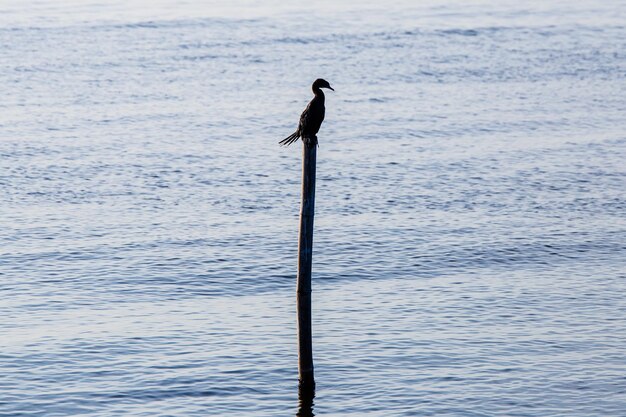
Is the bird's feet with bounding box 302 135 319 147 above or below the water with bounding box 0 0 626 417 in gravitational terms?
above

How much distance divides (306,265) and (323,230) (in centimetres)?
2014

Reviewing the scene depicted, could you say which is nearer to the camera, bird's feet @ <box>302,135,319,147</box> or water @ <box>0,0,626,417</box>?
bird's feet @ <box>302,135,319,147</box>

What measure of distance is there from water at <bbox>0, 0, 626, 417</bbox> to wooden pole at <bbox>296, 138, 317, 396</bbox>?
897mm

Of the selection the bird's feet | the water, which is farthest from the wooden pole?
the water

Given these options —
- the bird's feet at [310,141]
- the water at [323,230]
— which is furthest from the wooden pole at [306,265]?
the water at [323,230]

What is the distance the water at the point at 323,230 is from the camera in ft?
101

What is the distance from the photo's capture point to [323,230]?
1848 inches

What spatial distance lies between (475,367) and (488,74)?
191ft

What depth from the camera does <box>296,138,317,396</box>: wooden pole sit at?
82.8 feet

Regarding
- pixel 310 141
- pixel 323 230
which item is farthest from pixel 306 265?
pixel 323 230

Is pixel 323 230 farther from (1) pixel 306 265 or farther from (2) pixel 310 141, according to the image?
(2) pixel 310 141

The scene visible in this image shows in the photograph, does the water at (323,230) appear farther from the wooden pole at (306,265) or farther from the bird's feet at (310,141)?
the bird's feet at (310,141)

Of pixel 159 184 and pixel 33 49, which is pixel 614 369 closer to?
pixel 159 184

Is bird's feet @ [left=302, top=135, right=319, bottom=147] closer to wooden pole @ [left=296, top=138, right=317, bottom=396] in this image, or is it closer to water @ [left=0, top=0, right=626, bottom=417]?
wooden pole @ [left=296, top=138, right=317, bottom=396]
